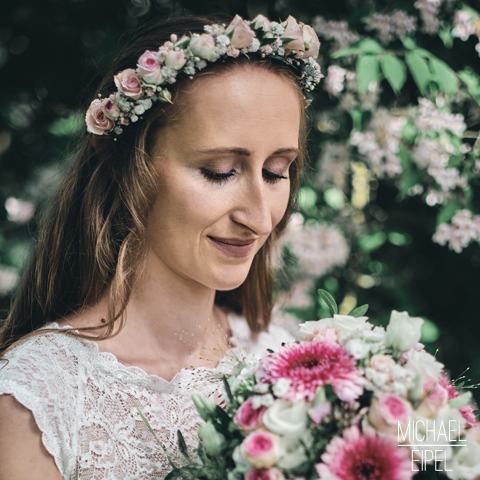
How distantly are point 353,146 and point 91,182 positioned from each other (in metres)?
1.51

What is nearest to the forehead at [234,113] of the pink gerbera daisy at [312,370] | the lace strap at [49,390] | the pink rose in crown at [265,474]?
the pink gerbera daisy at [312,370]

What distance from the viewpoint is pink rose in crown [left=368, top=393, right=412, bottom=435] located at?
2.71 feet

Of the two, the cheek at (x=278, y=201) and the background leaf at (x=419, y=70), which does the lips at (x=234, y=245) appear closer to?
the cheek at (x=278, y=201)

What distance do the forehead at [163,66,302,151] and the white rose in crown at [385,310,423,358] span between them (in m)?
0.61

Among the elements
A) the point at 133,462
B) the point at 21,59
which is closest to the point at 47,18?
the point at 21,59

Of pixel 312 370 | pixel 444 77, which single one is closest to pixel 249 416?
pixel 312 370

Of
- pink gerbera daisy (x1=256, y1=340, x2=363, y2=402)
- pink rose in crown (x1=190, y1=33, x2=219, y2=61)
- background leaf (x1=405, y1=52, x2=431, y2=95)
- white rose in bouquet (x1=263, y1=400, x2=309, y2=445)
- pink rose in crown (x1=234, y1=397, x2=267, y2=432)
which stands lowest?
pink rose in crown (x1=234, y1=397, x2=267, y2=432)

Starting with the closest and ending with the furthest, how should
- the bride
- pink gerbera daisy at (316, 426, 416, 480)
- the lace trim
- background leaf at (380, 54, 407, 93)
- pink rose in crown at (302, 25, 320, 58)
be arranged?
pink gerbera daisy at (316, 426, 416, 480), the bride, the lace trim, pink rose in crown at (302, 25, 320, 58), background leaf at (380, 54, 407, 93)

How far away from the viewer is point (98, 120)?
1.42 m

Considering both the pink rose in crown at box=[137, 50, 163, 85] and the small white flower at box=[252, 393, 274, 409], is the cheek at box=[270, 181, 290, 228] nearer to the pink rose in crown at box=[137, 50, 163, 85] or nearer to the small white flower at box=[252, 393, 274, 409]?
the pink rose in crown at box=[137, 50, 163, 85]

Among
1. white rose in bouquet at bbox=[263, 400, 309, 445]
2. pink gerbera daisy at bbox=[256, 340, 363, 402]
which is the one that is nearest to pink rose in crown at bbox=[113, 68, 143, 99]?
pink gerbera daisy at bbox=[256, 340, 363, 402]

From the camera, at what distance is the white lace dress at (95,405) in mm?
1231

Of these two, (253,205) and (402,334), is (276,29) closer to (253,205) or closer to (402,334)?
(253,205)

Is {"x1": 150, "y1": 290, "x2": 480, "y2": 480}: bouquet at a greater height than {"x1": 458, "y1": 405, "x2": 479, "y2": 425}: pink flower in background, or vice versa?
{"x1": 150, "y1": 290, "x2": 480, "y2": 480}: bouquet
